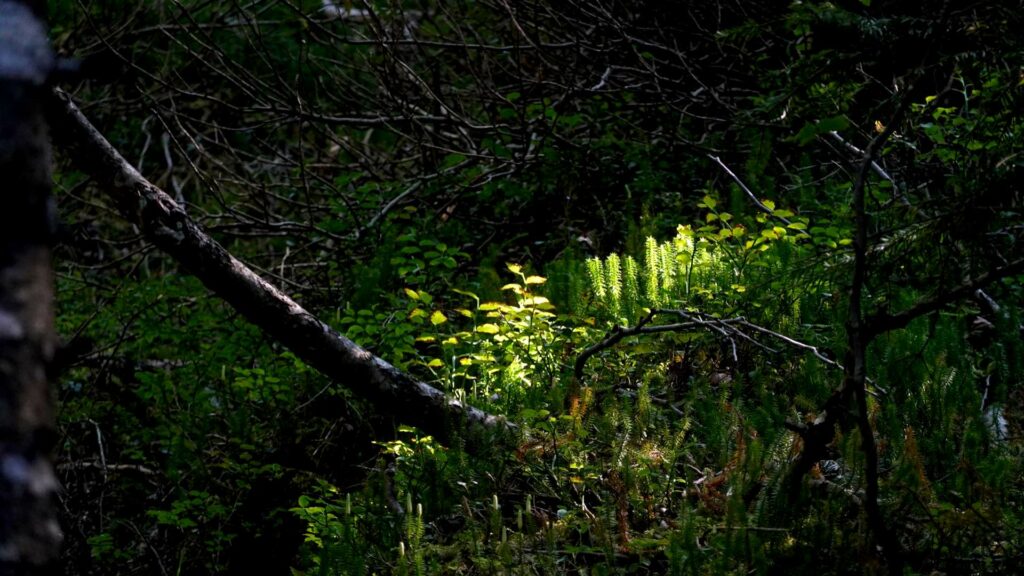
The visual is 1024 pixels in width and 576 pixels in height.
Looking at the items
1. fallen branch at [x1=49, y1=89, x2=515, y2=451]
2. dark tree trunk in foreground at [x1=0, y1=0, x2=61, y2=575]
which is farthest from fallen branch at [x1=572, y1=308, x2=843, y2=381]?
dark tree trunk in foreground at [x1=0, y1=0, x2=61, y2=575]

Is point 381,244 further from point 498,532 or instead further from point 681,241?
point 498,532

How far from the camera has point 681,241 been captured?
15.4 ft

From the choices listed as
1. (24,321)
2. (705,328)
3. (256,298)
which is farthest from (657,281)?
(24,321)

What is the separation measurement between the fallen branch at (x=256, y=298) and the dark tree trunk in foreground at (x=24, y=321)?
2506 mm

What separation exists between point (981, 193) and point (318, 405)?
3.92m

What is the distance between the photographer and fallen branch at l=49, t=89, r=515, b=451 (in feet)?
12.3

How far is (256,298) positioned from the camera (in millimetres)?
3889

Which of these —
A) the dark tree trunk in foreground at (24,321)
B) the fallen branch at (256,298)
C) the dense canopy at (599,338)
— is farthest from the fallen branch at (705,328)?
the dark tree trunk in foreground at (24,321)

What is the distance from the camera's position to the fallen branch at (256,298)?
147 inches

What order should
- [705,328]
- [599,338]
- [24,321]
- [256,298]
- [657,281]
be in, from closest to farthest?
[24,321], [256,298], [705,328], [599,338], [657,281]

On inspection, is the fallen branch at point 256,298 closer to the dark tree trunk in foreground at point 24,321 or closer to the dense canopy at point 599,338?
the dense canopy at point 599,338

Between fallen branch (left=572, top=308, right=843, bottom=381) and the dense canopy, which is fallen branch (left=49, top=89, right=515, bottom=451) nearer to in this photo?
the dense canopy

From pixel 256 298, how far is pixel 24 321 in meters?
2.79

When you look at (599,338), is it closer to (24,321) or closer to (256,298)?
(256,298)
